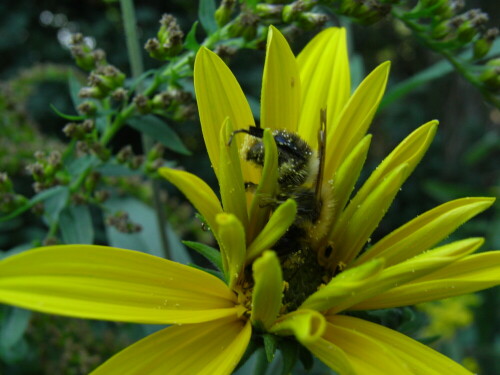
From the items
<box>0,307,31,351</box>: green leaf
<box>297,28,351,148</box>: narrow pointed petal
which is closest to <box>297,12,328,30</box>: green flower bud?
<box>297,28,351,148</box>: narrow pointed petal

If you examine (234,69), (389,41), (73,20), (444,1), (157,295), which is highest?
(444,1)

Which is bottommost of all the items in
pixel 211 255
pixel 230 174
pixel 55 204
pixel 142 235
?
pixel 142 235

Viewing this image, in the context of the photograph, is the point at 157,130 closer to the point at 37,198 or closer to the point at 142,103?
the point at 142,103

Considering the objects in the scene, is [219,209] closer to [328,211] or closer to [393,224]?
[328,211]

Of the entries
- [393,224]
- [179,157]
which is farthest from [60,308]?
[393,224]

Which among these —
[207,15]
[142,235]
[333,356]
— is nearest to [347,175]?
[333,356]

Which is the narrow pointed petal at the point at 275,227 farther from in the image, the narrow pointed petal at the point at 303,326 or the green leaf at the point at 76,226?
the green leaf at the point at 76,226

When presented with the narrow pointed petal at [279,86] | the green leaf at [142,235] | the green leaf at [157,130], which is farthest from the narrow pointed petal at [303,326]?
the green leaf at [142,235]
